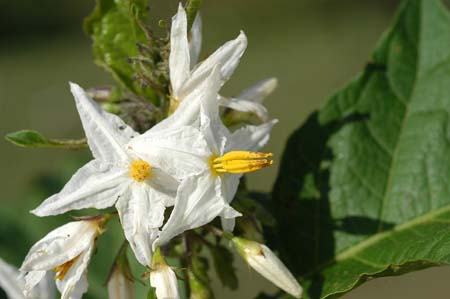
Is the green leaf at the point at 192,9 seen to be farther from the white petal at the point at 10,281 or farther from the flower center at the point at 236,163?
the white petal at the point at 10,281

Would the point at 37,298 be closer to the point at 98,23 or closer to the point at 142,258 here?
the point at 142,258

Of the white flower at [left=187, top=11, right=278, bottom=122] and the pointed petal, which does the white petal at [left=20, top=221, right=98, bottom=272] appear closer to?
the pointed petal

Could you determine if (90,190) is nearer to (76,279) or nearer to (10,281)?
(76,279)

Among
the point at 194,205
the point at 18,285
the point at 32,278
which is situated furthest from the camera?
the point at 18,285

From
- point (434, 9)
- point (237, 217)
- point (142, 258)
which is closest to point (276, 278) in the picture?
point (237, 217)

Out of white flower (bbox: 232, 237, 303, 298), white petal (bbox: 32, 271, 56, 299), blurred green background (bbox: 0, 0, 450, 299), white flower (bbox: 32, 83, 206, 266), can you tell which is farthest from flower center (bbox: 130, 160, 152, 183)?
blurred green background (bbox: 0, 0, 450, 299)

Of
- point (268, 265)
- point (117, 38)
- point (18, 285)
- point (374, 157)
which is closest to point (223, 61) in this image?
point (117, 38)

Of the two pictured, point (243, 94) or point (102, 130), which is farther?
point (243, 94)
